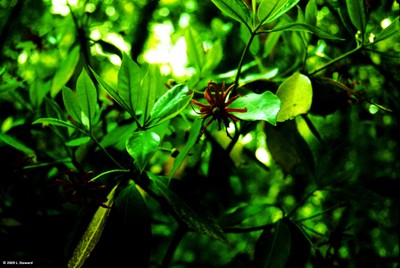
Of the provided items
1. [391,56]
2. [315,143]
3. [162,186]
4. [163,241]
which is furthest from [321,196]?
[162,186]

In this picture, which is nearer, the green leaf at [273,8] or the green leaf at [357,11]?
the green leaf at [273,8]

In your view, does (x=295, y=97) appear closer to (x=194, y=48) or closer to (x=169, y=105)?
(x=169, y=105)

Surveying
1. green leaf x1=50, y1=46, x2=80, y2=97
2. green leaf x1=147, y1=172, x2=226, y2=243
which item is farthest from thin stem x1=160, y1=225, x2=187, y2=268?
green leaf x1=50, y1=46, x2=80, y2=97

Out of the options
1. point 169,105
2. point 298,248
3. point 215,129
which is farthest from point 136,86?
point 298,248

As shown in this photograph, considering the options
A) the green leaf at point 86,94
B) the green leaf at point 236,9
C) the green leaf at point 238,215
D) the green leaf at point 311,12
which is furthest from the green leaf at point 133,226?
the green leaf at point 311,12

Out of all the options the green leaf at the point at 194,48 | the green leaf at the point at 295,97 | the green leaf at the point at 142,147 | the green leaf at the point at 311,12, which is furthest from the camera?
the green leaf at the point at 194,48

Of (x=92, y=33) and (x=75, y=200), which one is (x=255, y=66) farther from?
(x=75, y=200)

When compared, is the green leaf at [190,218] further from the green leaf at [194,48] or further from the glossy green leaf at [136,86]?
the green leaf at [194,48]

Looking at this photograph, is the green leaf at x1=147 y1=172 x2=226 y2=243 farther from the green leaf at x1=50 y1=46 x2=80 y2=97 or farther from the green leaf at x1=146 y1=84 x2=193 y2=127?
the green leaf at x1=50 y1=46 x2=80 y2=97
